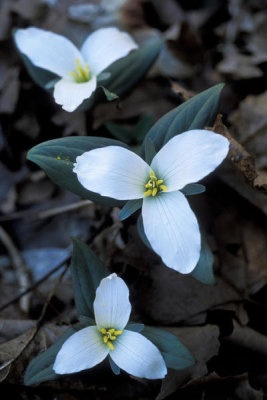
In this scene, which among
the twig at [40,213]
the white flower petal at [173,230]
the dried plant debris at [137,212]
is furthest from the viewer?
the twig at [40,213]

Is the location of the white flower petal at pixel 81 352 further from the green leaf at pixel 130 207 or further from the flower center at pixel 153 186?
the flower center at pixel 153 186

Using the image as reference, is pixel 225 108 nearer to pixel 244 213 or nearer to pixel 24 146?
pixel 244 213

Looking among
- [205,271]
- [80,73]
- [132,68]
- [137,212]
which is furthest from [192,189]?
[132,68]

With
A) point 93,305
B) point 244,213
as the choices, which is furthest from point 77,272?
point 244,213

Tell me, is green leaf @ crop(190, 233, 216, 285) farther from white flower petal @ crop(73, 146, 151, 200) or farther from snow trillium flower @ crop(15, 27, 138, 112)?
snow trillium flower @ crop(15, 27, 138, 112)

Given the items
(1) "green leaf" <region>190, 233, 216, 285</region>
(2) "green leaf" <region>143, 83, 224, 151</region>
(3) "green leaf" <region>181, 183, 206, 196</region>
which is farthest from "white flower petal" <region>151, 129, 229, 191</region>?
(1) "green leaf" <region>190, 233, 216, 285</region>

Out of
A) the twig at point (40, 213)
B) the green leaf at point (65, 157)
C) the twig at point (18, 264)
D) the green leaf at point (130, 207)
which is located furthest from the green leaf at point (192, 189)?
the twig at point (18, 264)
